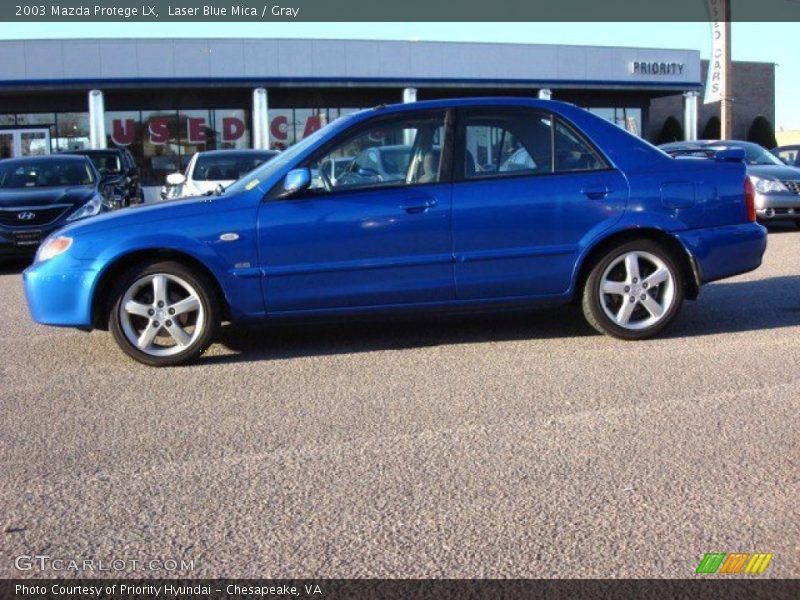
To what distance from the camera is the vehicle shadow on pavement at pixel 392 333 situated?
6.75 m

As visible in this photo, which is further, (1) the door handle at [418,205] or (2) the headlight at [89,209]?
(2) the headlight at [89,209]

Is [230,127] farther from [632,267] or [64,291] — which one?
[632,267]

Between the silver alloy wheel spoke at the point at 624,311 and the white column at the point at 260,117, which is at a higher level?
the white column at the point at 260,117

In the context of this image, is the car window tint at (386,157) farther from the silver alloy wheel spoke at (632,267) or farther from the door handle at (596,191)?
the silver alloy wheel spoke at (632,267)

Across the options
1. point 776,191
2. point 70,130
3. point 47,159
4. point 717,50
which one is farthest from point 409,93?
point 47,159

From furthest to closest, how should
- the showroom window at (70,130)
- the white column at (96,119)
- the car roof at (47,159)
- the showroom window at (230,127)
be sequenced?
1. the showroom window at (230,127)
2. the showroom window at (70,130)
3. the white column at (96,119)
4. the car roof at (47,159)

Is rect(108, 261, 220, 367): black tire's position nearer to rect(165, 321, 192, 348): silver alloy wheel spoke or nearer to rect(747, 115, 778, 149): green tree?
rect(165, 321, 192, 348): silver alloy wheel spoke

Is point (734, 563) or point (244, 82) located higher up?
point (244, 82)

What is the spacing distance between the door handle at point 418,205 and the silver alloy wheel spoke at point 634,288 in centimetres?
129

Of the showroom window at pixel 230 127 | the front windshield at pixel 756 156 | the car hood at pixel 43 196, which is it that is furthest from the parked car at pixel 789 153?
the showroom window at pixel 230 127

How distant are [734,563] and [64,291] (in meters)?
4.47

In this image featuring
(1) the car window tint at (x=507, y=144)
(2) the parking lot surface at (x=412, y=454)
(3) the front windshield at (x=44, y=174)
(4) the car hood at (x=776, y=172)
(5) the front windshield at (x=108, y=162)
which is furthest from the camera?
(5) the front windshield at (x=108, y=162)

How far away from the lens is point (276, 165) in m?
6.57

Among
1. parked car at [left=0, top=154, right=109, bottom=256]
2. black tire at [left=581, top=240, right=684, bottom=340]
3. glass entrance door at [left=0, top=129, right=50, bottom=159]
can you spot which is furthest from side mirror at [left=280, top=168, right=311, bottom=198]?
glass entrance door at [left=0, top=129, right=50, bottom=159]
